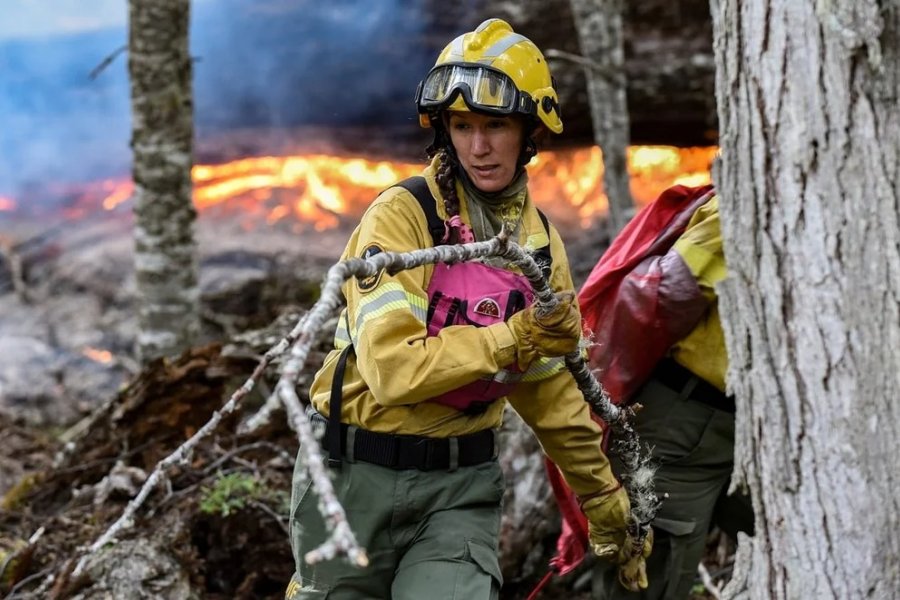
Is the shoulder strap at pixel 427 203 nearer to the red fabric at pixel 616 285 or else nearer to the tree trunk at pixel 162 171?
the red fabric at pixel 616 285

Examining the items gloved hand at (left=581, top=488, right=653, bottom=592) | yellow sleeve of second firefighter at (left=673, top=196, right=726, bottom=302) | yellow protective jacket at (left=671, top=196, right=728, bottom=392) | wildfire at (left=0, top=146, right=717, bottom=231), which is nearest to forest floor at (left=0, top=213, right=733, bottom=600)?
gloved hand at (left=581, top=488, right=653, bottom=592)

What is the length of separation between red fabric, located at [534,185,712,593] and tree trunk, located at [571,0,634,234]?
313 cm

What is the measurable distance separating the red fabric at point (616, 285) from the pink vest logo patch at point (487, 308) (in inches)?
34.6

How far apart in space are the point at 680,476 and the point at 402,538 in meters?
1.27

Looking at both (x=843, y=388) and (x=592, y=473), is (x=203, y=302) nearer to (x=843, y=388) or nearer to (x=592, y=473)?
(x=592, y=473)

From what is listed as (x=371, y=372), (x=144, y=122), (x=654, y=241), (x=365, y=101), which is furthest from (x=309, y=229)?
(x=371, y=372)

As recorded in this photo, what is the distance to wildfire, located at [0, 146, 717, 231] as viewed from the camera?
36.7ft

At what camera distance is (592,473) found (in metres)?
3.60

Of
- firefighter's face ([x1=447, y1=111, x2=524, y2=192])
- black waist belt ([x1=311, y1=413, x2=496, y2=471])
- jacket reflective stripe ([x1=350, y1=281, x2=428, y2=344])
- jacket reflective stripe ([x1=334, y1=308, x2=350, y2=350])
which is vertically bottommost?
black waist belt ([x1=311, y1=413, x2=496, y2=471])

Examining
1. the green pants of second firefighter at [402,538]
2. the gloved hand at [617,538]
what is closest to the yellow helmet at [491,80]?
the green pants of second firefighter at [402,538]

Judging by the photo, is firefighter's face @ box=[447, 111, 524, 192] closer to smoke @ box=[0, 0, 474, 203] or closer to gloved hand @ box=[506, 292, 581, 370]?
gloved hand @ box=[506, 292, 581, 370]

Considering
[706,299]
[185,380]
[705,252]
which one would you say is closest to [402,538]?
[706,299]

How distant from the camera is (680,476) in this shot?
12.8 ft

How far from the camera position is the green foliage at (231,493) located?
458 centimetres
